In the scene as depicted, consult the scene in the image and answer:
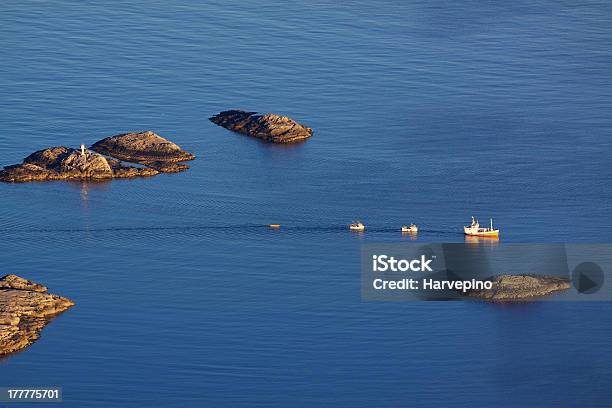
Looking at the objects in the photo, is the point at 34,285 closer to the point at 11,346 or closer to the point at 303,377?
the point at 11,346

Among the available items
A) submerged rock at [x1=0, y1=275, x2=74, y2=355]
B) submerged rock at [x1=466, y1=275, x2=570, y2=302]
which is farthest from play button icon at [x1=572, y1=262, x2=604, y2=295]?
submerged rock at [x1=0, y1=275, x2=74, y2=355]

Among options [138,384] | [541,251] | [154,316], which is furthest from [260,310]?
[541,251]

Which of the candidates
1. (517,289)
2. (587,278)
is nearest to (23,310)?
(517,289)

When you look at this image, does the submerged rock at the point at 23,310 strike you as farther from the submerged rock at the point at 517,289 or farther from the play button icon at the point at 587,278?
the play button icon at the point at 587,278

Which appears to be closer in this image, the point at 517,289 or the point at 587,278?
the point at 517,289

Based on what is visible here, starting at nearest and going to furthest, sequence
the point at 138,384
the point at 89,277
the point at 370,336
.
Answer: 1. the point at 138,384
2. the point at 370,336
3. the point at 89,277

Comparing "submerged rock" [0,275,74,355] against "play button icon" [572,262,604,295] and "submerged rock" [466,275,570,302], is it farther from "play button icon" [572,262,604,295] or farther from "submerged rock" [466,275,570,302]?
"play button icon" [572,262,604,295]

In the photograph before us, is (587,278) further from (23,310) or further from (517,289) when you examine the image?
(23,310)
